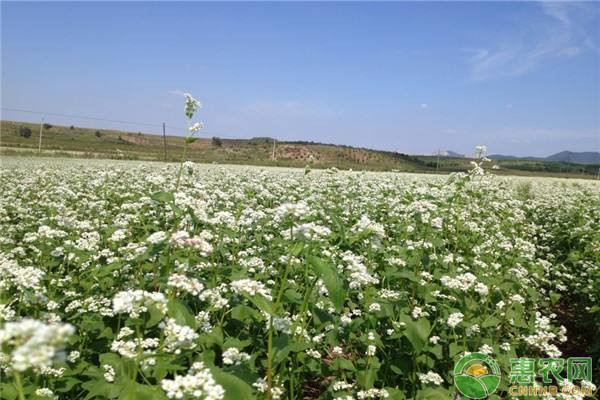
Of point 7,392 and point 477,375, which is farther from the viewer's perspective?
point 477,375

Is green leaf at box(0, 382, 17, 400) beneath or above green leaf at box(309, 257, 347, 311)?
beneath

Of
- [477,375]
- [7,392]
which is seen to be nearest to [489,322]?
[477,375]

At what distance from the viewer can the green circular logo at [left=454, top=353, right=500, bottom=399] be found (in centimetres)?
347

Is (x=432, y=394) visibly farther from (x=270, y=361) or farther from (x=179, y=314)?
(x=179, y=314)

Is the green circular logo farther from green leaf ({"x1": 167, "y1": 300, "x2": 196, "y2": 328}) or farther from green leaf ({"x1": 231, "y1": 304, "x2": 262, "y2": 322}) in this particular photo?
green leaf ({"x1": 167, "y1": 300, "x2": 196, "y2": 328})

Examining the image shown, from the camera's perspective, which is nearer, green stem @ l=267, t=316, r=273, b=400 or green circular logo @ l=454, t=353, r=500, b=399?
green stem @ l=267, t=316, r=273, b=400

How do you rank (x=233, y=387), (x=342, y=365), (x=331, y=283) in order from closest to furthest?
(x=233, y=387), (x=331, y=283), (x=342, y=365)

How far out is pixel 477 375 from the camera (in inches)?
140

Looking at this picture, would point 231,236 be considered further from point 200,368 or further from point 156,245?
point 200,368

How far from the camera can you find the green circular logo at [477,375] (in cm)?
347

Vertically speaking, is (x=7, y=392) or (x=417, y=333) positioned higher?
(x=417, y=333)

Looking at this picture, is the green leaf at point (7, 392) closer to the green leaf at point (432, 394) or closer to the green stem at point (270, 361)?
the green stem at point (270, 361)

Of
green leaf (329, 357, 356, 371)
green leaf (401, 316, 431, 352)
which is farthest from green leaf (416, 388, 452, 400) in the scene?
green leaf (329, 357, 356, 371)

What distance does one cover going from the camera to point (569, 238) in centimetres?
950
